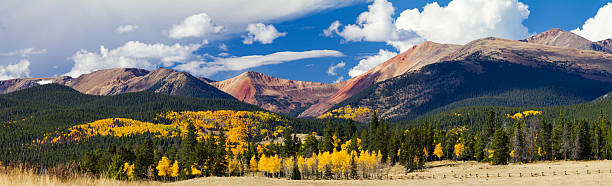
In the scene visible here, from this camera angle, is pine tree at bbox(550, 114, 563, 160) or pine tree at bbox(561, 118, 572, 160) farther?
pine tree at bbox(550, 114, 563, 160)

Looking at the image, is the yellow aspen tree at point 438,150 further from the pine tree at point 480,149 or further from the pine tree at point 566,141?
the pine tree at point 566,141

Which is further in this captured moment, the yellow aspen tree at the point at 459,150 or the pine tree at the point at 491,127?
the yellow aspen tree at the point at 459,150

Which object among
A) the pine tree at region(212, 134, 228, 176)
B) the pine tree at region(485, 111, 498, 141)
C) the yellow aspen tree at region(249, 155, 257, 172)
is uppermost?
the pine tree at region(485, 111, 498, 141)

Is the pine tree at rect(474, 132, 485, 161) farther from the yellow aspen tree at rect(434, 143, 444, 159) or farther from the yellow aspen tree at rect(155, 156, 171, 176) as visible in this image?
the yellow aspen tree at rect(155, 156, 171, 176)

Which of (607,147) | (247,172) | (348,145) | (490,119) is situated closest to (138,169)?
(247,172)

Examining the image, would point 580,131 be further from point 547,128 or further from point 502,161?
point 502,161

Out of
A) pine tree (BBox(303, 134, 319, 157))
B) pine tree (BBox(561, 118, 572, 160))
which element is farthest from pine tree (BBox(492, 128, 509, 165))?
pine tree (BBox(303, 134, 319, 157))

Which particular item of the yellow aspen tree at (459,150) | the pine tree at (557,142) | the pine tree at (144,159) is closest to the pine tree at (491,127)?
the yellow aspen tree at (459,150)

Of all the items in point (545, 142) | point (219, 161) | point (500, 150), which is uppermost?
point (545, 142)

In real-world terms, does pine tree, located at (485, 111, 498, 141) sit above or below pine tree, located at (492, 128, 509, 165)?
above

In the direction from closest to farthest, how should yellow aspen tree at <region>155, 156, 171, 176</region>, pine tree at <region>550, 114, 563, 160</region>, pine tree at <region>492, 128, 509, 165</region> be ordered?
pine tree at <region>492, 128, 509, 165</region>
pine tree at <region>550, 114, 563, 160</region>
yellow aspen tree at <region>155, 156, 171, 176</region>

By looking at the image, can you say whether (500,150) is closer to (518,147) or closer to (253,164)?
(518,147)

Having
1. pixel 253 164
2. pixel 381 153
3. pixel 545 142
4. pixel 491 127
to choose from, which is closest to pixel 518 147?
pixel 545 142

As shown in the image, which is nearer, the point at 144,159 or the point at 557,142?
the point at 144,159
